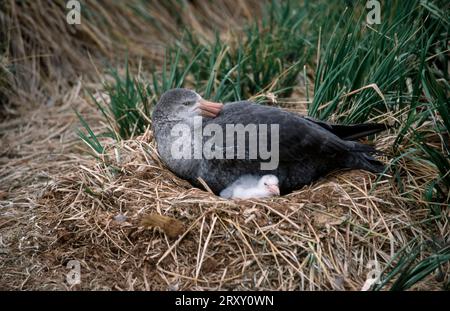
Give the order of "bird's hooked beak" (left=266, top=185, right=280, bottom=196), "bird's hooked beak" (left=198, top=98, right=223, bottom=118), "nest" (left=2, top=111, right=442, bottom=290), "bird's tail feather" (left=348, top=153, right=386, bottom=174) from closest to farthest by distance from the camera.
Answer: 1. "nest" (left=2, top=111, right=442, bottom=290)
2. "bird's hooked beak" (left=266, top=185, right=280, bottom=196)
3. "bird's tail feather" (left=348, top=153, right=386, bottom=174)
4. "bird's hooked beak" (left=198, top=98, right=223, bottom=118)

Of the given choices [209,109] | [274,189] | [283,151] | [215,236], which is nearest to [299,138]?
[283,151]

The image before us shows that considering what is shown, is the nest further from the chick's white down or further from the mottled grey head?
the mottled grey head

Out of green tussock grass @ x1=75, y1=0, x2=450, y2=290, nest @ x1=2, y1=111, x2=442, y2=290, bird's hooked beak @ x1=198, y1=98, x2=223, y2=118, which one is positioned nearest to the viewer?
nest @ x1=2, y1=111, x2=442, y2=290

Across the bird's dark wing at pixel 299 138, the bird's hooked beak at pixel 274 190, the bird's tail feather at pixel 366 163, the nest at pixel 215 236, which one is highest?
the bird's dark wing at pixel 299 138

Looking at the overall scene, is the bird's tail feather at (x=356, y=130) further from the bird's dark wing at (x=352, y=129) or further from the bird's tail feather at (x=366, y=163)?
the bird's tail feather at (x=366, y=163)

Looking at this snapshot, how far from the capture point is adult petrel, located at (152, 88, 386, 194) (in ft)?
13.0

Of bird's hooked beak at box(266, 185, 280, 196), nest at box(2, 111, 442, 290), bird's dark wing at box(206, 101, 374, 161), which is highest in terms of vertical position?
bird's dark wing at box(206, 101, 374, 161)

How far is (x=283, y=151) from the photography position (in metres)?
3.95

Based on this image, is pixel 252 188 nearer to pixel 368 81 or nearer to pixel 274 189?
pixel 274 189

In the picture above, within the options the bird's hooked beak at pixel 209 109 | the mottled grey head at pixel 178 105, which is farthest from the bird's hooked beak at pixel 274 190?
the mottled grey head at pixel 178 105

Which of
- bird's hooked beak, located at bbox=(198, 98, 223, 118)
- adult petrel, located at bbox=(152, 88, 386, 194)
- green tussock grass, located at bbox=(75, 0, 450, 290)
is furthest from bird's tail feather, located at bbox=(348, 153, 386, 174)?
bird's hooked beak, located at bbox=(198, 98, 223, 118)

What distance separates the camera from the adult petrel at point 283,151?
3.96m

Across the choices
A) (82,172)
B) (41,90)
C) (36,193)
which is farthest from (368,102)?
(41,90)

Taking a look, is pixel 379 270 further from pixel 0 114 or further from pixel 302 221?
pixel 0 114
